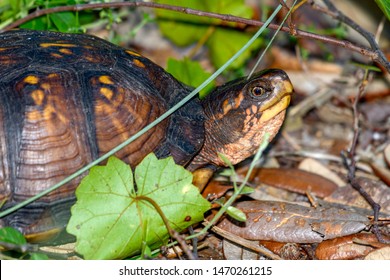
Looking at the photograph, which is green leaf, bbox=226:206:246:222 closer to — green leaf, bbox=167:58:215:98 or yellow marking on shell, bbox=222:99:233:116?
yellow marking on shell, bbox=222:99:233:116

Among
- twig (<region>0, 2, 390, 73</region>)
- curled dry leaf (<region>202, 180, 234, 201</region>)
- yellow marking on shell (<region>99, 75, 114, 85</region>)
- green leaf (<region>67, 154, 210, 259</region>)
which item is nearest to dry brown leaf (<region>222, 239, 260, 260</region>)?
curled dry leaf (<region>202, 180, 234, 201</region>)

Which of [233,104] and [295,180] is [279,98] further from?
[295,180]

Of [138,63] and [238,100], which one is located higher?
[138,63]

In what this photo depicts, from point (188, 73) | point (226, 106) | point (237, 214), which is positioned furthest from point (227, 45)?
point (237, 214)

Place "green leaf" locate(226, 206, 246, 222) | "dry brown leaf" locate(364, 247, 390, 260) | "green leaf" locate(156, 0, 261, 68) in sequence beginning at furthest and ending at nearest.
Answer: "green leaf" locate(156, 0, 261, 68) → "dry brown leaf" locate(364, 247, 390, 260) → "green leaf" locate(226, 206, 246, 222)

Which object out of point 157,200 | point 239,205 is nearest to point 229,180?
point 239,205

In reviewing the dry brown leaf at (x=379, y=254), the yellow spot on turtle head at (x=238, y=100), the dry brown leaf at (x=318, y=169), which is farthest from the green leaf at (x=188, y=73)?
the dry brown leaf at (x=379, y=254)
